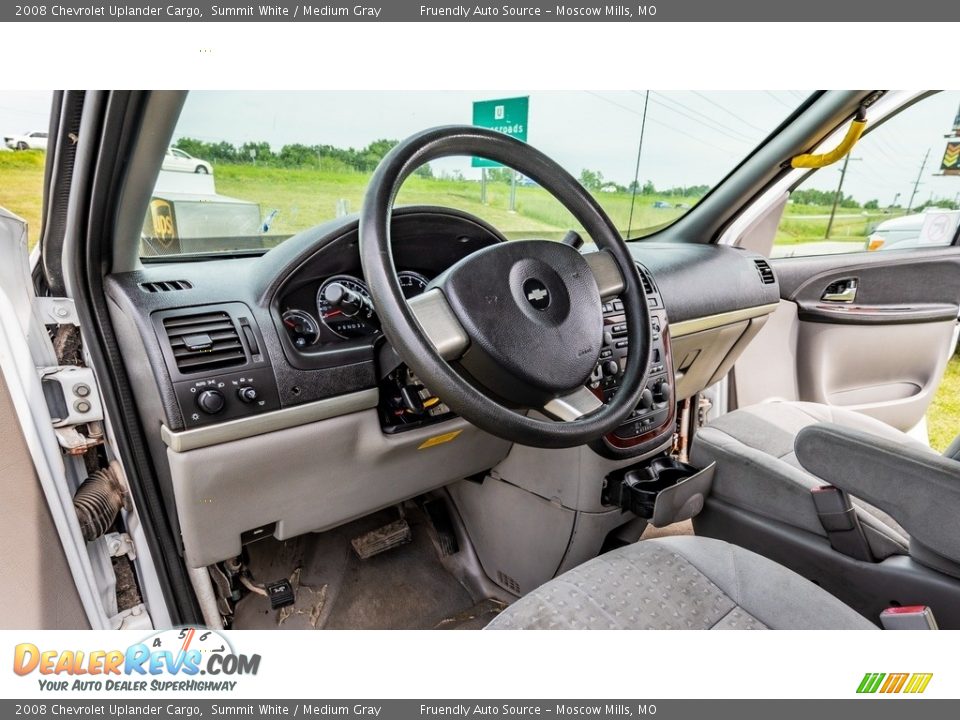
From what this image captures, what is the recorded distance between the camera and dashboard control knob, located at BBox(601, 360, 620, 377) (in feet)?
4.27

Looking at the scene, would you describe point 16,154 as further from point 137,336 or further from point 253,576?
point 253,576

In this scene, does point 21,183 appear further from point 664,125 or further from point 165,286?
point 664,125

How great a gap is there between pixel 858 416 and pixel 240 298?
1.81 m

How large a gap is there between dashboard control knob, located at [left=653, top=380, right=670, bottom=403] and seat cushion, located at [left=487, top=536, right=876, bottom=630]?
0.47 metres

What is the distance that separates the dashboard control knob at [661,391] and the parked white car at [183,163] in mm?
1160

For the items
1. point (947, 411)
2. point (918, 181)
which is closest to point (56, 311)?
point (918, 181)

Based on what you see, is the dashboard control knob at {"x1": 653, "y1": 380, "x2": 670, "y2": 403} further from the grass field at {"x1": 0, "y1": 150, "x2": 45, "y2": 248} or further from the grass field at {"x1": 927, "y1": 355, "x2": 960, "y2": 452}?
the grass field at {"x1": 927, "y1": 355, "x2": 960, "y2": 452}

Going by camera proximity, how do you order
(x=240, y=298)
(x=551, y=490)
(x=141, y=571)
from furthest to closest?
(x=551, y=490) → (x=141, y=571) → (x=240, y=298)

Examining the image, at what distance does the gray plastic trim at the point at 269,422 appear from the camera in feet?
3.40

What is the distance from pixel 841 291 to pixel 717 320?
2.86 ft

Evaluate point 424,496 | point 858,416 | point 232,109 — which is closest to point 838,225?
point 858,416

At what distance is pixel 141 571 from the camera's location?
127 centimetres

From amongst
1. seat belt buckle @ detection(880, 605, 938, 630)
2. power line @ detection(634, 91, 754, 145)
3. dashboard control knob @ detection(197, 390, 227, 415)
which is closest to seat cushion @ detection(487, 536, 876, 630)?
seat belt buckle @ detection(880, 605, 938, 630)

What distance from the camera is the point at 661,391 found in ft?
4.92
